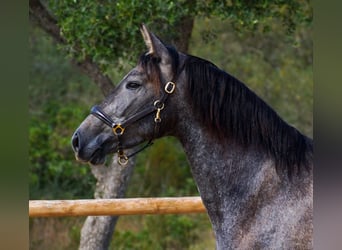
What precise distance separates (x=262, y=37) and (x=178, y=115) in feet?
26.3

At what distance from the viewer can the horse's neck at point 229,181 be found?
277cm

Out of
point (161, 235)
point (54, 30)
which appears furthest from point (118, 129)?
point (161, 235)

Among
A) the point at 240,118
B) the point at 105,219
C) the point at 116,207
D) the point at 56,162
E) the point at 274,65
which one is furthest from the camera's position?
the point at 274,65

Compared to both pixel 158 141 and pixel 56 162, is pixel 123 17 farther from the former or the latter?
pixel 56 162

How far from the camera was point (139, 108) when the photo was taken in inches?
116

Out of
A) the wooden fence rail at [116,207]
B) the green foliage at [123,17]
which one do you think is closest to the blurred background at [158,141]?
the green foliage at [123,17]

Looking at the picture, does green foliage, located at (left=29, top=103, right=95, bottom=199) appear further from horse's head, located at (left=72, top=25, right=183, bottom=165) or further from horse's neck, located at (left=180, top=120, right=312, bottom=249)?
horse's neck, located at (left=180, top=120, right=312, bottom=249)

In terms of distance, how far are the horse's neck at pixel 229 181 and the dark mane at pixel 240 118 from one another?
46mm

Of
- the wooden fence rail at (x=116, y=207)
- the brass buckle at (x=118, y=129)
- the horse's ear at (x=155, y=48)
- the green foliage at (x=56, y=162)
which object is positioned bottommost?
the green foliage at (x=56, y=162)

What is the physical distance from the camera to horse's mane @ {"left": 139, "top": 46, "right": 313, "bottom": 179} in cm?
281

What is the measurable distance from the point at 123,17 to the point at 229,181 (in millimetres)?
2382

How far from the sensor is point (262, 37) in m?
10.7

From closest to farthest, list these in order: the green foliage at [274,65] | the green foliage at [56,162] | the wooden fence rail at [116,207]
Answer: the wooden fence rail at [116,207] < the green foliage at [56,162] < the green foliage at [274,65]

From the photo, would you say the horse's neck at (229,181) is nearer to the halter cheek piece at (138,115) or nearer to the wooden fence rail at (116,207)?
the halter cheek piece at (138,115)
